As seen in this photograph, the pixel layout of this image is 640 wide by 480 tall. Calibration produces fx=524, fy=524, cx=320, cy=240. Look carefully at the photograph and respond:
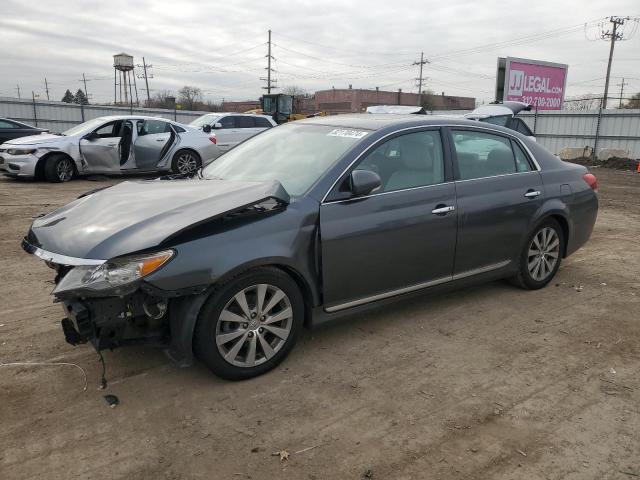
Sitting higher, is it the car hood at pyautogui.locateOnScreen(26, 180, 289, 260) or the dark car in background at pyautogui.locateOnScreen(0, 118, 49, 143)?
the dark car in background at pyautogui.locateOnScreen(0, 118, 49, 143)

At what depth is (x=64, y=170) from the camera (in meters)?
11.6

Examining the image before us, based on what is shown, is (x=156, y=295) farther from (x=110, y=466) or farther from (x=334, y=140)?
(x=334, y=140)

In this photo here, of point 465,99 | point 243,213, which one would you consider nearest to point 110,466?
point 243,213

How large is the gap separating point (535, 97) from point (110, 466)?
2894 cm

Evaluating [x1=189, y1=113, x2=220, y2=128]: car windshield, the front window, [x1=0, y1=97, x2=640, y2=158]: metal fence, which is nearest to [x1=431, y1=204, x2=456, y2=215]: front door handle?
the front window

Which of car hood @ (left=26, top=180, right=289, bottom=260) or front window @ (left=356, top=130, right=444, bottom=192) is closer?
car hood @ (left=26, top=180, right=289, bottom=260)

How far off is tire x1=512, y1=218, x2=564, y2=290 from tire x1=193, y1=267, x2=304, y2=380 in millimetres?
2454

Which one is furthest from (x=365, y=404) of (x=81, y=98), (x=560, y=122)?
(x=81, y=98)

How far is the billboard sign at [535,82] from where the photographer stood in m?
25.5

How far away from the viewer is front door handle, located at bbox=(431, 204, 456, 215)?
4004mm

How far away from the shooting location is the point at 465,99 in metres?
84.0

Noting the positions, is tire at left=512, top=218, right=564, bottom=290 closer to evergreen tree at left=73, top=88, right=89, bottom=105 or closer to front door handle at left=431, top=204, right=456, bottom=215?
front door handle at left=431, top=204, right=456, bottom=215

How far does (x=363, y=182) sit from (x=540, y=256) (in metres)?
2.36

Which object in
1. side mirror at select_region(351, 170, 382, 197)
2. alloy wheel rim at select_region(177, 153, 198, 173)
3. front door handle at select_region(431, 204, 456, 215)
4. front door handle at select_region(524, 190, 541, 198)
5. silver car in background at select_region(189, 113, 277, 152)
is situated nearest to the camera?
side mirror at select_region(351, 170, 382, 197)
